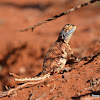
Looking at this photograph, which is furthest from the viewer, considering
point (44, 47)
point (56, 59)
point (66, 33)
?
point (44, 47)

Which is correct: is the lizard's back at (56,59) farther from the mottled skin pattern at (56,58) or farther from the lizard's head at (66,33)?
the lizard's head at (66,33)

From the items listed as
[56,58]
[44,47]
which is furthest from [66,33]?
[44,47]

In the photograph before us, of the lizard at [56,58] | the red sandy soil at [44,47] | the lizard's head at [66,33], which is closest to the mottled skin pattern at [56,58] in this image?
the lizard at [56,58]


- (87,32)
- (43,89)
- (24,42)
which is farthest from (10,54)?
(43,89)

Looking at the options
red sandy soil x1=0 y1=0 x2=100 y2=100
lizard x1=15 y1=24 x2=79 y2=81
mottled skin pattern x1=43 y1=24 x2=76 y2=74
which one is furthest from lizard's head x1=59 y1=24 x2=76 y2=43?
red sandy soil x1=0 y1=0 x2=100 y2=100

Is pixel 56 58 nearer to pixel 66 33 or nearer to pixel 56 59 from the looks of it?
pixel 56 59

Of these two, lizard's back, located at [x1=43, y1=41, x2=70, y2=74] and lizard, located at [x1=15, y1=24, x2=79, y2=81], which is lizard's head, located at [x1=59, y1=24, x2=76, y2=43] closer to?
lizard, located at [x1=15, y1=24, x2=79, y2=81]

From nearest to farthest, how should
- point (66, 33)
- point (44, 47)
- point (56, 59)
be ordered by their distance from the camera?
point (56, 59) < point (66, 33) < point (44, 47)

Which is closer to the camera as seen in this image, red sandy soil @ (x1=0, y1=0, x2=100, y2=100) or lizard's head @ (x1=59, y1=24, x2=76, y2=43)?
red sandy soil @ (x1=0, y1=0, x2=100, y2=100)

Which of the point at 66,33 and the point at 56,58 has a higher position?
the point at 66,33
